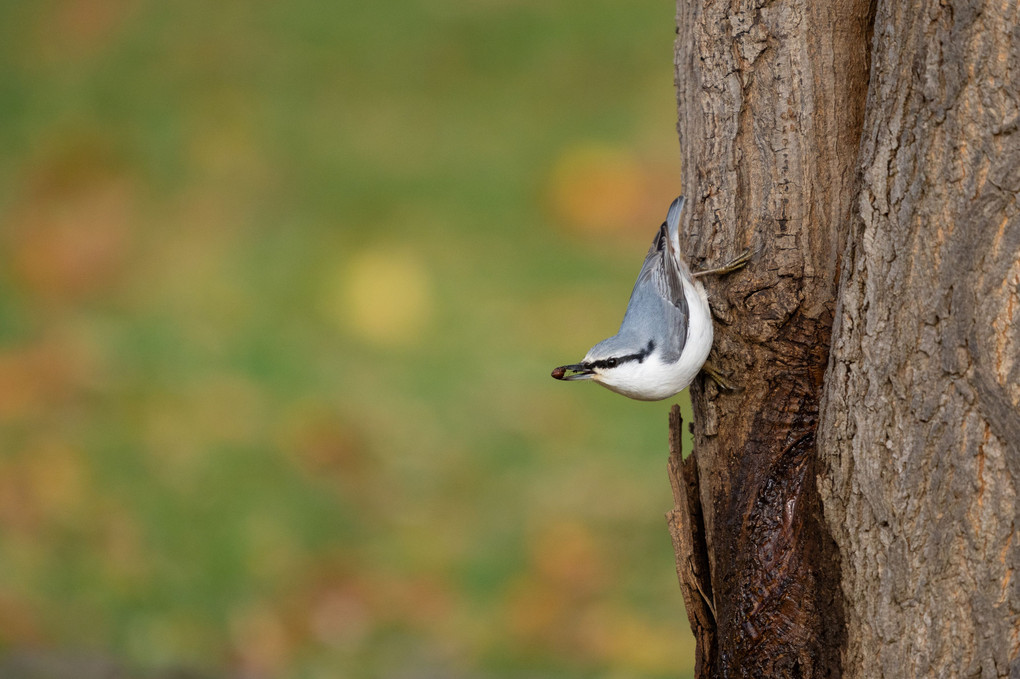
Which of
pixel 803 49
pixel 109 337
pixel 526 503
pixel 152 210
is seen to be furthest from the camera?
pixel 152 210

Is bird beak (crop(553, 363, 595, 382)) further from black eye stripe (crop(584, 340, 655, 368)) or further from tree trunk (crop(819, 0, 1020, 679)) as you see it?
tree trunk (crop(819, 0, 1020, 679))

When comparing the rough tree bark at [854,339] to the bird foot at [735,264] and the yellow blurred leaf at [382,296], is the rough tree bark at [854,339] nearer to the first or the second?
the bird foot at [735,264]

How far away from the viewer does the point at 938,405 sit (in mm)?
1910

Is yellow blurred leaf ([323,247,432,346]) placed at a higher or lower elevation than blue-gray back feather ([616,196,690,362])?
lower

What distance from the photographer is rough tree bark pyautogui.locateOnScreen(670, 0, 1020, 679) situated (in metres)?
1.83

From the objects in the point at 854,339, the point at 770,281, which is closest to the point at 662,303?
the point at 770,281

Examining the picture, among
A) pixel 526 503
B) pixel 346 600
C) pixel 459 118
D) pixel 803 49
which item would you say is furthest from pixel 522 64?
pixel 803 49

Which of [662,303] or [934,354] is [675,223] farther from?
[934,354]

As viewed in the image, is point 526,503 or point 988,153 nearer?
point 988,153

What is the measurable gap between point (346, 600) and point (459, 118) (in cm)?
467

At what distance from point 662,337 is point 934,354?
0.82m

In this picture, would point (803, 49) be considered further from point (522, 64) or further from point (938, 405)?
point (522, 64)

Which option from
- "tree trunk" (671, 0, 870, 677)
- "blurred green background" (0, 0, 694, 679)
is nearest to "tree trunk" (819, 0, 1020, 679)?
"tree trunk" (671, 0, 870, 677)

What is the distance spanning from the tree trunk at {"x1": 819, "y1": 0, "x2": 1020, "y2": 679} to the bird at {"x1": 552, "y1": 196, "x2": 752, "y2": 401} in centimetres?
44
